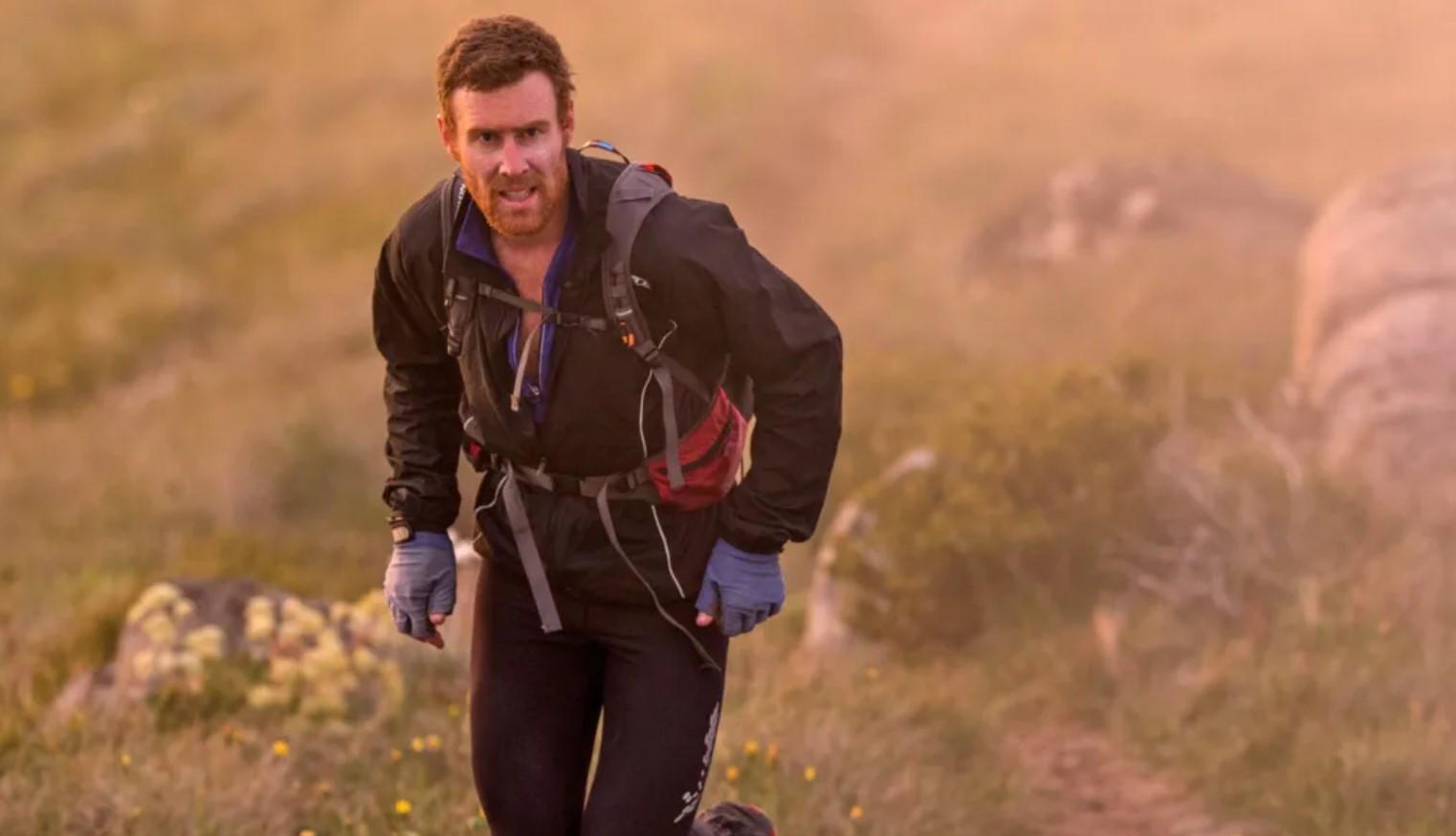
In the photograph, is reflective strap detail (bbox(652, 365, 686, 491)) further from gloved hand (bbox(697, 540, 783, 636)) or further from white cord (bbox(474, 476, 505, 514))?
white cord (bbox(474, 476, 505, 514))

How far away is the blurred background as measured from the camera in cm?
588

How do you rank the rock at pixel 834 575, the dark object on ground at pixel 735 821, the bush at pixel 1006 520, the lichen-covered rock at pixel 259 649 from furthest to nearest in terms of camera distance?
1. the rock at pixel 834 575
2. the bush at pixel 1006 520
3. the lichen-covered rock at pixel 259 649
4. the dark object on ground at pixel 735 821

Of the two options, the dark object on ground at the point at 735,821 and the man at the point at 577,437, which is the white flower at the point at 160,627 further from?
the dark object on ground at the point at 735,821

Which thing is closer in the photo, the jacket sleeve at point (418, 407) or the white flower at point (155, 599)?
the jacket sleeve at point (418, 407)

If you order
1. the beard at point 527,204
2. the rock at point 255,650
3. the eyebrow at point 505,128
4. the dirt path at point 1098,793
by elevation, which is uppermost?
the eyebrow at point 505,128

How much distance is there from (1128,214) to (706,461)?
11.3 metres

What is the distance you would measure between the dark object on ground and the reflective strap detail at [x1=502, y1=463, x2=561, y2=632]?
0.80 meters

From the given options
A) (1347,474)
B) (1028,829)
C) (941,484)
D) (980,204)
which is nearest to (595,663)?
(1028,829)

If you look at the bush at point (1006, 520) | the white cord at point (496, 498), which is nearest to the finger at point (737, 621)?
the white cord at point (496, 498)

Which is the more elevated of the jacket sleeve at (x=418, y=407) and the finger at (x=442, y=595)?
the jacket sleeve at (x=418, y=407)

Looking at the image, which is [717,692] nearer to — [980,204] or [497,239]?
[497,239]

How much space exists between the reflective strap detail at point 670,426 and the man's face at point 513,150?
41 centimetres

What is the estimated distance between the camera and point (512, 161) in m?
3.29

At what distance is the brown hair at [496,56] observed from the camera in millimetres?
3266
